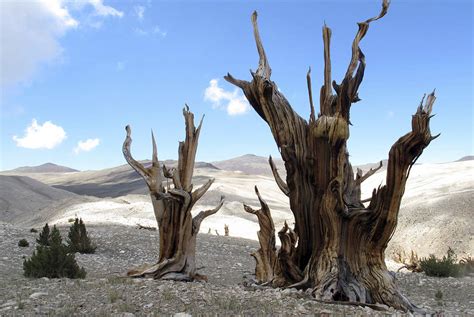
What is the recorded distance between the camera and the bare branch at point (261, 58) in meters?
8.70

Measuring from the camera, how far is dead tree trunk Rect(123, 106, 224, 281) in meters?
9.41

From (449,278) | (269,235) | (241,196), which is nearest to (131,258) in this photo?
(269,235)

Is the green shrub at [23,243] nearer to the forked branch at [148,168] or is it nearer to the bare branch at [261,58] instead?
the forked branch at [148,168]

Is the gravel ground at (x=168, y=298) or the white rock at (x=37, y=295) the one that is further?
the white rock at (x=37, y=295)

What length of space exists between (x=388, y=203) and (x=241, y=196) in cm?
4414

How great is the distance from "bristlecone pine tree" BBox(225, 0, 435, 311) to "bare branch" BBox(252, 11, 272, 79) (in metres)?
0.02

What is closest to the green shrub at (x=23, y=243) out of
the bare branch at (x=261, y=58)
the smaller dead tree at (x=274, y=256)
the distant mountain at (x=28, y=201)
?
the smaller dead tree at (x=274, y=256)

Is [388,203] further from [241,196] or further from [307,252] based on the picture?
[241,196]

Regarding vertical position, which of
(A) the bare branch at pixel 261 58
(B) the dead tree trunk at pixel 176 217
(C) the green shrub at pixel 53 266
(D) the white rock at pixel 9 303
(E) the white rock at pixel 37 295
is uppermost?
(A) the bare branch at pixel 261 58

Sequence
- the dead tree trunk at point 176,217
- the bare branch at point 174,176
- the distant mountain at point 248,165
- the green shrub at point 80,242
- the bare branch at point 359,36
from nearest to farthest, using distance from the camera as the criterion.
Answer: the bare branch at point 359,36 → the dead tree trunk at point 176,217 → the bare branch at point 174,176 → the green shrub at point 80,242 → the distant mountain at point 248,165

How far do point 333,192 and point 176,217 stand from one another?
3.26m

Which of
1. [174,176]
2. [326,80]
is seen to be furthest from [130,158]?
[326,80]

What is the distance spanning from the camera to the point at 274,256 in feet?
30.3

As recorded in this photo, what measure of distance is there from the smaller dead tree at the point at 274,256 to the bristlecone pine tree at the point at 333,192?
2 cm
